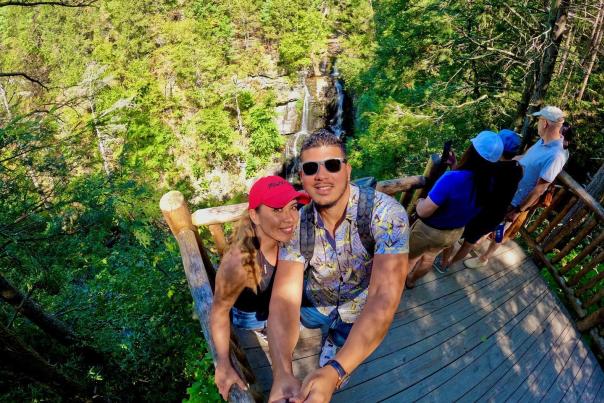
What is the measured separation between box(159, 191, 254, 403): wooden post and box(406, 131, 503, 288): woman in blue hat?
6.10ft

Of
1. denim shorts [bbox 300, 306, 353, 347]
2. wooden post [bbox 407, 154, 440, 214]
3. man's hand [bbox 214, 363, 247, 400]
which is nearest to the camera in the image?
man's hand [bbox 214, 363, 247, 400]

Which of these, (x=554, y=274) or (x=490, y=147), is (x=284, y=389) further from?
(x=554, y=274)

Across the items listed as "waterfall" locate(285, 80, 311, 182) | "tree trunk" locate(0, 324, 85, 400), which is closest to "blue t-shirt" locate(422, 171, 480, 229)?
"tree trunk" locate(0, 324, 85, 400)

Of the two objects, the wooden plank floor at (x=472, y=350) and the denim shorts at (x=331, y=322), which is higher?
the denim shorts at (x=331, y=322)

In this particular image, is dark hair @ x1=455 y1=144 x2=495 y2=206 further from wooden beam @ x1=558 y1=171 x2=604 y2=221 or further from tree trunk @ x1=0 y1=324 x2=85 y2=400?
tree trunk @ x1=0 y1=324 x2=85 y2=400

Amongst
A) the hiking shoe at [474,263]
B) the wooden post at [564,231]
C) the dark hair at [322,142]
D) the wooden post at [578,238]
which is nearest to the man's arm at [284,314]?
the dark hair at [322,142]

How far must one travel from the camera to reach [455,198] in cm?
285

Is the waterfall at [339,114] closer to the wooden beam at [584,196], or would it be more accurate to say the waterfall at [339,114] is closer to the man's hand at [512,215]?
the wooden beam at [584,196]

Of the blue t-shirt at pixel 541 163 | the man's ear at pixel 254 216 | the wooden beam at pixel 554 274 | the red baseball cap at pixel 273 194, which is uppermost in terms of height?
the red baseball cap at pixel 273 194

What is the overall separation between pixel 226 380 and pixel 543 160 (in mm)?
3590

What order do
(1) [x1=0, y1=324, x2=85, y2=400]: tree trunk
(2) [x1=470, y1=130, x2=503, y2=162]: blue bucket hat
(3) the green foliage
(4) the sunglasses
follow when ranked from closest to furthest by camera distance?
(4) the sunglasses → (2) [x1=470, y1=130, x2=503, y2=162]: blue bucket hat → (3) the green foliage → (1) [x1=0, y1=324, x2=85, y2=400]: tree trunk

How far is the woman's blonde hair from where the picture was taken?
2104mm

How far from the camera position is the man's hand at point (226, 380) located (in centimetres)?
183

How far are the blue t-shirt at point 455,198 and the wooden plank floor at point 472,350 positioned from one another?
1.05 metres
